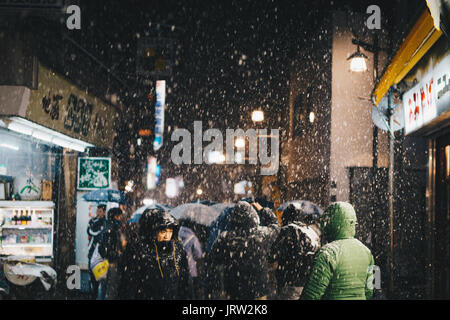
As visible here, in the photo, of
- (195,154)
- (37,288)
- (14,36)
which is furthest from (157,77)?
(195,154)

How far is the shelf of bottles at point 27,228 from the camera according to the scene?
10.3 m

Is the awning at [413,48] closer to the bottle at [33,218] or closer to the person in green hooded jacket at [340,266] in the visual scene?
the person in green hooded jacket at [340,266]

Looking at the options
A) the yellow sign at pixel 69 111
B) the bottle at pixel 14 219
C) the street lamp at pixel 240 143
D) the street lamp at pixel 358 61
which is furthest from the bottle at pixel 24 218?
the street lamp at pixel 240 143

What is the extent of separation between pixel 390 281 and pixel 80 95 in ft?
28.5

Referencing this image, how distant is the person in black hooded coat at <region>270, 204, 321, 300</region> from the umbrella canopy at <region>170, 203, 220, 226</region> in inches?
127

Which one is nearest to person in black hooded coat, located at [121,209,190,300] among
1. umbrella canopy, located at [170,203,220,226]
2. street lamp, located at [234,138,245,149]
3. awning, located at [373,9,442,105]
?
umbrella canopy, located at [170,203,220,226]

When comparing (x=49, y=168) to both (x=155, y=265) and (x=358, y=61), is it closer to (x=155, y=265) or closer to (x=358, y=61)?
(x=155, y=265)

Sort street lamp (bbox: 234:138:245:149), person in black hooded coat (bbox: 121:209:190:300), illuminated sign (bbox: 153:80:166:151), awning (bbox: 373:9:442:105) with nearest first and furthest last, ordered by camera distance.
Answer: person in black hooded coat (bbox: 121:209:190:300) → awning (bbox: 373:9:442:105) → illuminated sign (bbox: 153:80:166:151) → street lamp (bbox: 234:138:245:149)

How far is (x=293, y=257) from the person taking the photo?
6980 millimetres

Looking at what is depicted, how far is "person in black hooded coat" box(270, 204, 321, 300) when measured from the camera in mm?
6961

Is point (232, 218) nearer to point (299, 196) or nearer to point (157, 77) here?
point (157, 77)

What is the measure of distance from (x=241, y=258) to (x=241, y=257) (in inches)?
0.8

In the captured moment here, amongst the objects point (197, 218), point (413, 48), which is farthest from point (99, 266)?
point (413, 48)

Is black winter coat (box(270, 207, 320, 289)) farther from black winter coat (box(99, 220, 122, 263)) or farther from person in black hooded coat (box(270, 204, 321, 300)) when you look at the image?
black winter coat (box(99, 220, 122, 263))
